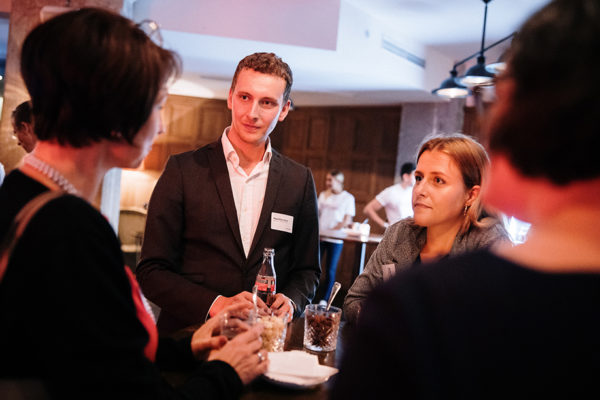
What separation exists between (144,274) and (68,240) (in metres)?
1.08

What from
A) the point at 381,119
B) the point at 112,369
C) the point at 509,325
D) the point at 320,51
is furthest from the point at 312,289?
the point at 381,119


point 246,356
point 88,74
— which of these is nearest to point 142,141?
point 88,74

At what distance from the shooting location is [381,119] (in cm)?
866

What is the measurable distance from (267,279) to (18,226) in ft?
3.45

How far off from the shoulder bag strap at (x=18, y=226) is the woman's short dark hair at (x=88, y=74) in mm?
179

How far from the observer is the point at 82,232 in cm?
76

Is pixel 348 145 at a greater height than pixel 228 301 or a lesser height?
greater

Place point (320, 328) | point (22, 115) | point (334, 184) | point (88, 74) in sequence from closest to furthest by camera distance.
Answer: point (88, 74), point (320, 328), point (22, 115), point (334, 184)

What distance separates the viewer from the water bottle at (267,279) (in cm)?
171

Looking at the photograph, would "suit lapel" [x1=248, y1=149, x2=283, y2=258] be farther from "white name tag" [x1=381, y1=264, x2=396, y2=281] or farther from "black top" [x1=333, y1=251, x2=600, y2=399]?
"black top" [x1=333, y1=251, x2=600, y2=399]

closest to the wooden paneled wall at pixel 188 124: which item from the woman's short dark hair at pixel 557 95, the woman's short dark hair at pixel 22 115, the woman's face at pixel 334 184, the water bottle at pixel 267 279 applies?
the woman's face at pixel 334 184

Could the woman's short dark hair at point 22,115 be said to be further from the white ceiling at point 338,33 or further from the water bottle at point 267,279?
the white ceiling at point 338,33

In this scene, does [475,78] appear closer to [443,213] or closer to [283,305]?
[443,213]

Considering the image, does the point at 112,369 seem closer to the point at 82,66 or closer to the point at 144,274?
the point at 82,66
